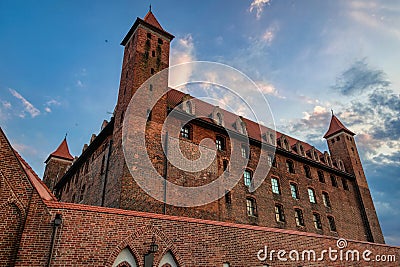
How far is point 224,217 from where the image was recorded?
1841cm

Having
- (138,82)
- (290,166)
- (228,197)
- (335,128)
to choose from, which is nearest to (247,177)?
(228,197)

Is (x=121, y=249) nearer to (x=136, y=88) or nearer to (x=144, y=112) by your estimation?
(x=144, y=112)

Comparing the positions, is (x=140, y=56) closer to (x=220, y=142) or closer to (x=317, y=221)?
(x=220, y=142)

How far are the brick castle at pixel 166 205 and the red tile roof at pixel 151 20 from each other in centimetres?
12

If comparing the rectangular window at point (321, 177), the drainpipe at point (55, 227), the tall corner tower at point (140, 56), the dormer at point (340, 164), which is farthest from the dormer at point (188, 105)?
the dormer at point (340, 164)

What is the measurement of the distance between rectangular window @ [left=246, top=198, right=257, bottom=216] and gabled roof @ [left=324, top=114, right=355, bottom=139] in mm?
20505

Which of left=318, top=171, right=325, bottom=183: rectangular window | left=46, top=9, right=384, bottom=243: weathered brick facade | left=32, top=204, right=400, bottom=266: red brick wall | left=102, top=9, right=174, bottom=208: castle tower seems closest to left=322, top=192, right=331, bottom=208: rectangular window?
left=46, top=9, right=384, bottom=243: weathered brick facade

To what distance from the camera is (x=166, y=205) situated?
15.7 meters

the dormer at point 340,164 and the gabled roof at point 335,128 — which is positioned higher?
the gabled roof at point 335,128

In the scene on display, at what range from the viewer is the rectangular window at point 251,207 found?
20844 millimetres

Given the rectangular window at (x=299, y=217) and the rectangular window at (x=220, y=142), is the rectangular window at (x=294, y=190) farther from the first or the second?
the rectangular window at (x=220, y=142)

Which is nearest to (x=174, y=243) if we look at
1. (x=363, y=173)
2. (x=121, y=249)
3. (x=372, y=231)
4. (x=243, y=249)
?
(x=121, y=249)

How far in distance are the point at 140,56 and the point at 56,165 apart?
24.1 metres

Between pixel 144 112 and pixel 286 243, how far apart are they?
1064cm
